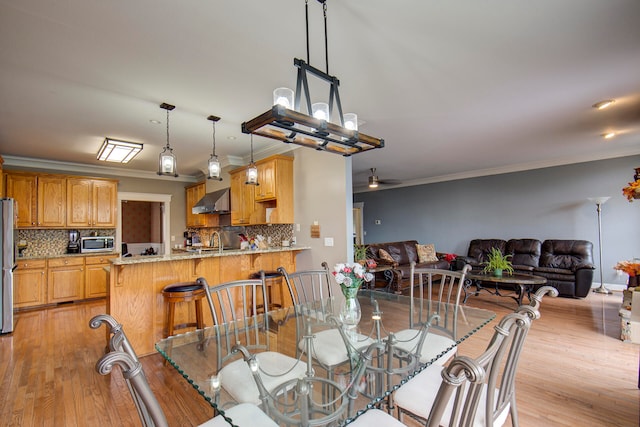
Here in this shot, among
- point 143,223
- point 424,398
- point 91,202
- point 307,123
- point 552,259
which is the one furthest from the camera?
point 143,223

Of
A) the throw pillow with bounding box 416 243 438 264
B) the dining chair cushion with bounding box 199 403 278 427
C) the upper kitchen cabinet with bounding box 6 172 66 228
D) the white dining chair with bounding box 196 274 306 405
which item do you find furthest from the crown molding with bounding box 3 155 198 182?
the dining chair cushion with bounding box 199 403 278 427

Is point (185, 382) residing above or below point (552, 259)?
below

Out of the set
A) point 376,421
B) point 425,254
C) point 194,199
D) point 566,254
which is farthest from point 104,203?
point 566,254

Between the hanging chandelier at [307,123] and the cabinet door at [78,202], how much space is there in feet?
18.6

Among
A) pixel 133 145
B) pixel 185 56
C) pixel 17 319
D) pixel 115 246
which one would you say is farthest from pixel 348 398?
pixel 115 246

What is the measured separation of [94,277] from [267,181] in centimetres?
395

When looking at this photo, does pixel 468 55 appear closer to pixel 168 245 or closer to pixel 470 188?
pixel 470 188

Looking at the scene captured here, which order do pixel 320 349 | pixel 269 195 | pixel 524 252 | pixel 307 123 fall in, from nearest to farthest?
1. pixel 307 123
2. pixel 320 349
3. pixel 269 195
4. pixel 524 252

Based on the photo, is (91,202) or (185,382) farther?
(91,202)

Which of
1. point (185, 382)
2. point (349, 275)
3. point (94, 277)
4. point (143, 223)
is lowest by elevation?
point (185, 382)

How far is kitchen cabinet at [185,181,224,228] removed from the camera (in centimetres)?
673

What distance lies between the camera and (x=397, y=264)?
20.1 ft

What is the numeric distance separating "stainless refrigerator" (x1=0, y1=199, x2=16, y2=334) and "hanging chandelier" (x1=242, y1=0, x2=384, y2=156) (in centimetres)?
428

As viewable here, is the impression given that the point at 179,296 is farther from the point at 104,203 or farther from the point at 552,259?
the point at 552,259
